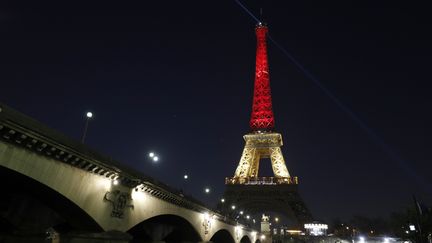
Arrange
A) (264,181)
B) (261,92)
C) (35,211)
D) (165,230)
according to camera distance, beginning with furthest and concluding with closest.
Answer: (261,92)
(264,181)
(165,230)
(35,211)

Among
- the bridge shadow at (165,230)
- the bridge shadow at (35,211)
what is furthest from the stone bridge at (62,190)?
the bridge shadow at (165,230)

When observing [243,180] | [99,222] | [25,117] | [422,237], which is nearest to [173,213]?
[99,222]

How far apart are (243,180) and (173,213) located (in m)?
50.5

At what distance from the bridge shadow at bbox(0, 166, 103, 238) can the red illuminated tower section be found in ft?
232

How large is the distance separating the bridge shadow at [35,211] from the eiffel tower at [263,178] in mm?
58240

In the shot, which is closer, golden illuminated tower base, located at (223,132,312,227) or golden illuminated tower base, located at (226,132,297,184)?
golden illuminated tower base, located at (223,132,312,227)

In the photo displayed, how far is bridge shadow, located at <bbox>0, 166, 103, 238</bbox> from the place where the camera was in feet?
53.0

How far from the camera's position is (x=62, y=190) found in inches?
598

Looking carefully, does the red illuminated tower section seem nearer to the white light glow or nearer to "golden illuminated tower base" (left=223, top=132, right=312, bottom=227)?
"golden illuminated tower base" (left=223, top=132, right=312, bottom=227)

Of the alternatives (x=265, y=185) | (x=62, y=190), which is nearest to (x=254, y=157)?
(x=265, y=185)

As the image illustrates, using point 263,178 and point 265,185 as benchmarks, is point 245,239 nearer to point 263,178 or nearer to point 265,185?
point 265,185

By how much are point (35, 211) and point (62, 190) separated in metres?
5.47

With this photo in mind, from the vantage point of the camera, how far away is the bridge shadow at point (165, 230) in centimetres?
3284

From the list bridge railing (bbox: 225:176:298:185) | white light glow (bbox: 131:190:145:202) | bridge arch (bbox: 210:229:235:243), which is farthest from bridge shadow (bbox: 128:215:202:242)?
bridge railing (bbox: 225:176:298:185)
